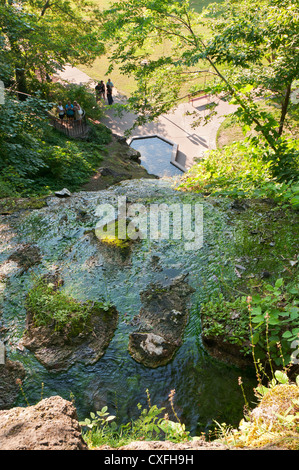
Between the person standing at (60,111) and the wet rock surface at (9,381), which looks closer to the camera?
the wet rock surface at (9,381)

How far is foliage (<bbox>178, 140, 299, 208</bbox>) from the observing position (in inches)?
252

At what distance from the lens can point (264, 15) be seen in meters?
6.77

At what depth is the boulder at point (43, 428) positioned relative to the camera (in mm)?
1854

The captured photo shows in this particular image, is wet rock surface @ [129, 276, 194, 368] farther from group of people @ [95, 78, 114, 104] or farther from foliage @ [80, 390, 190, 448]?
group of people @ [95, 78, 114, 104]

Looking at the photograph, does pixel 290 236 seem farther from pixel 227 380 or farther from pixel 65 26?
pixel 65 26

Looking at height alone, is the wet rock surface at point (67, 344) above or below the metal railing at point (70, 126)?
below

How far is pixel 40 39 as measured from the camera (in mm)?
11109

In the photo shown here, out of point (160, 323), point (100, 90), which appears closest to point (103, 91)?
point (100, 90)

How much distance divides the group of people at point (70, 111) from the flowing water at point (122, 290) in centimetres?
766

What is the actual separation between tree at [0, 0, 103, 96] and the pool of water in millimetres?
4244

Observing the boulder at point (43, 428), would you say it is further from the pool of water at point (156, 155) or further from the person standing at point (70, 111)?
the person standing at point (70, 111)

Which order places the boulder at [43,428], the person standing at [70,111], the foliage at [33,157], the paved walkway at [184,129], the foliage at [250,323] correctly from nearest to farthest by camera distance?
the boulder at [43,428]
the foliage at [250,323]
the foliage at [33,157]
the person standing at [70,111]
the paved walkway at [184,129]

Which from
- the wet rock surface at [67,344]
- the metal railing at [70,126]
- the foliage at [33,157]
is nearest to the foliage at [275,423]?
the wet rock surface at [67,344]
